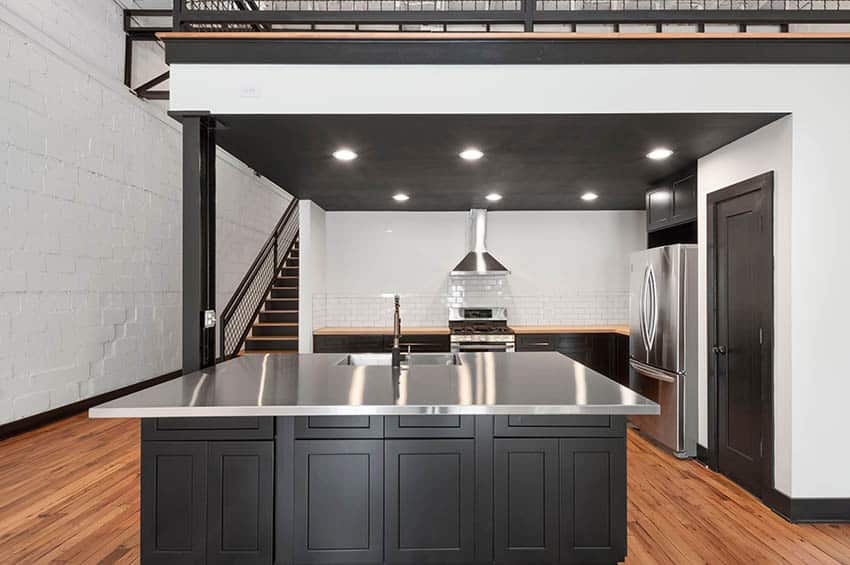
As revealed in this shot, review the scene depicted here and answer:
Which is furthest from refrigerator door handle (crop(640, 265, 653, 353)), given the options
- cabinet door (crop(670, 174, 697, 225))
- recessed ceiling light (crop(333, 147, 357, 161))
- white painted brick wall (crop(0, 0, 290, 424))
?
white painted brick wall (crop(0, 0, 290, 424))

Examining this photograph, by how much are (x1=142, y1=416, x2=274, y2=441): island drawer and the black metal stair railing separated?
382 centimetres

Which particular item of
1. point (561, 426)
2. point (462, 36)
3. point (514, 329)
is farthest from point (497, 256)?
point (561, 426)

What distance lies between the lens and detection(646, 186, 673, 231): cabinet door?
5301mm

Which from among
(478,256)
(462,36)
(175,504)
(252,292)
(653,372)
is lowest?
(175,504)

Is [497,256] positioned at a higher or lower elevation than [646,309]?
higher

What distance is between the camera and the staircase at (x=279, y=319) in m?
7.47

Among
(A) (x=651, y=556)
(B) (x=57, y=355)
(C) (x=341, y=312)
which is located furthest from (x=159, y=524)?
(C) (x=341, y=312)

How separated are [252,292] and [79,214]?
2920mm

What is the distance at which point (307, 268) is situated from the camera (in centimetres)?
657

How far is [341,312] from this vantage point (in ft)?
24.0

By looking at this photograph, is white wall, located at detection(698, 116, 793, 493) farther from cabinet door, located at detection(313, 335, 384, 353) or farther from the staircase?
the staircase

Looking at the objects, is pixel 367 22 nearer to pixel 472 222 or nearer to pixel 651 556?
pixel 651 556

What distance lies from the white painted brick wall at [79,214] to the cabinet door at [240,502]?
10.8ft

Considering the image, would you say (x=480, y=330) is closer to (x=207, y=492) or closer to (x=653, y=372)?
(x=653, y=372)
